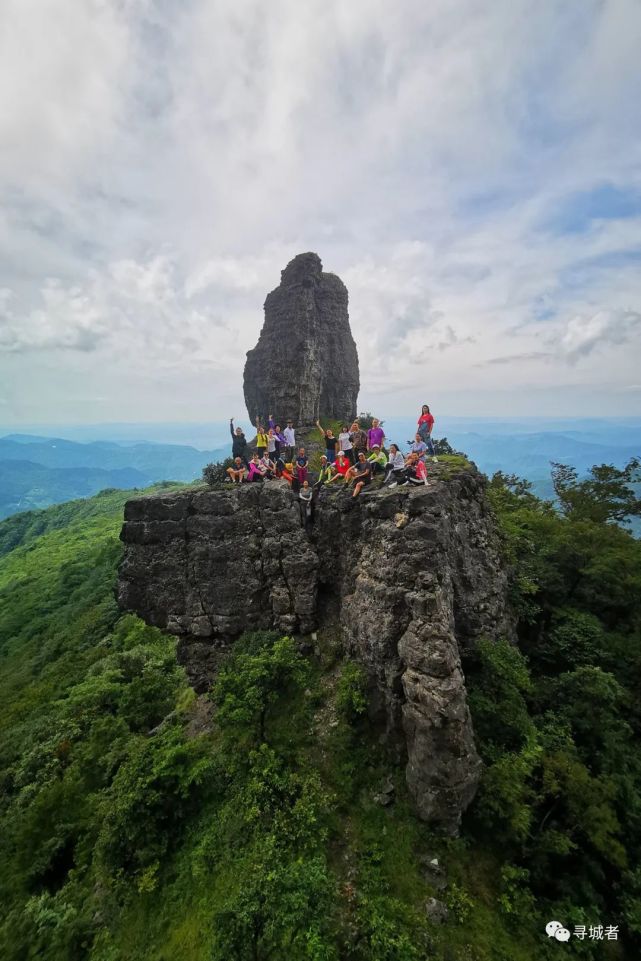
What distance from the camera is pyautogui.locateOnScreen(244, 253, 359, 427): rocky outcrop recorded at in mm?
50031

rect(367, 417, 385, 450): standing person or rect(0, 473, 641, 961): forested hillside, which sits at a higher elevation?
rect(367, 417, 385, 450): standing person

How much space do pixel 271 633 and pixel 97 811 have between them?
9.58 meters

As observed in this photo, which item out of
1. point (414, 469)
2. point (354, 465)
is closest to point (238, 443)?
point (354, 465)

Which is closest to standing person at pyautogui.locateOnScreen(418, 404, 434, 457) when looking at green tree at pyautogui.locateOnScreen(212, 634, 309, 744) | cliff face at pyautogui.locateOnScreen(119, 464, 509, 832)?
cliff face at pyautogui.locateOnScreen(119, 464, 509, 832)

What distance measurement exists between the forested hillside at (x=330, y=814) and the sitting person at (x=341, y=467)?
7813 millimetres

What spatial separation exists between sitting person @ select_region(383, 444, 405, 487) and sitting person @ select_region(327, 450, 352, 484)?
87.4 inches

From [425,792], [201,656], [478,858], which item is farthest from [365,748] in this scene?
[201,656]

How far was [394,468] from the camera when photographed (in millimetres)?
18047

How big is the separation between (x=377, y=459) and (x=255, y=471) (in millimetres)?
6367

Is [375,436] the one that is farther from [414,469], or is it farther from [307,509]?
[307,509]

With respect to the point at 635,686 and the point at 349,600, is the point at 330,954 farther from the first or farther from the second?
the point at 635,686

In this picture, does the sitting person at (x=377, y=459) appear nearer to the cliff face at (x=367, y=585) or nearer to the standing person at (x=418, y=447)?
the standing person at (x=418, y=447)

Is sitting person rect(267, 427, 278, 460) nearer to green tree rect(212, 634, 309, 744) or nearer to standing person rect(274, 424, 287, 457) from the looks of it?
standing person rect(274, 424, 287, 457)

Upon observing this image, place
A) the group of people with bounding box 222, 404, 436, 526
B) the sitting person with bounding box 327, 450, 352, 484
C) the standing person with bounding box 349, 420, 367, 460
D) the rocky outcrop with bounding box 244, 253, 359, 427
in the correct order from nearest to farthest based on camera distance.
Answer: the group of people with bounding box 222, 404, 436, 526
the sitting person with bounding box 327, 450, 352, 484
the standing person with bounding box 349, 420, 367, 460
the rocky outcrop with bounding box 244, 253, 359, 427
